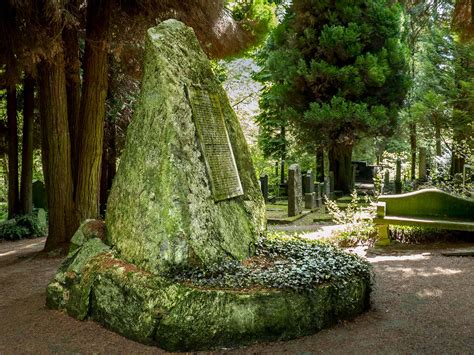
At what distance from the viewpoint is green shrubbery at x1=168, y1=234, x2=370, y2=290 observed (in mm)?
4156

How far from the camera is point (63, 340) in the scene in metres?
4.14

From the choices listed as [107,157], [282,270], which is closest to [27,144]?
[107,157]

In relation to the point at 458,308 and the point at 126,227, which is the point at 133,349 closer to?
the point at 126,227

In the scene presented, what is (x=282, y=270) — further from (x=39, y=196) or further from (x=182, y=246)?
(x=39, y=196)

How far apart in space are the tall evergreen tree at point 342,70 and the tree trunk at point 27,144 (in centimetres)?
859

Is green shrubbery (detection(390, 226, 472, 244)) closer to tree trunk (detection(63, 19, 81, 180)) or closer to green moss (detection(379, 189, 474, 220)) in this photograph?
green moss (detection(379, 189, 474, 220))

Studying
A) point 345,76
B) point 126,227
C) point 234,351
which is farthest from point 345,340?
point 345,76

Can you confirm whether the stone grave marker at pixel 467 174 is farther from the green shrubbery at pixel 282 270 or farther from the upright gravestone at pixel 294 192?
the green shrubbery at pixel 282 270

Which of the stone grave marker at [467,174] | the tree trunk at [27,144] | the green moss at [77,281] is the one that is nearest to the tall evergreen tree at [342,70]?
the stone grave marker at [467,174]

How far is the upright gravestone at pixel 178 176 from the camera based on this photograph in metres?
4.50

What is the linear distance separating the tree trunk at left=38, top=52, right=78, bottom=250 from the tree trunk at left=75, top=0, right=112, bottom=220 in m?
0.21

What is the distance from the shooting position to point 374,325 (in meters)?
4.36

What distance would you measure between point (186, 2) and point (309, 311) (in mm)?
6166

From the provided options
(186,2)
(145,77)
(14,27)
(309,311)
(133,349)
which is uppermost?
(186,2)
